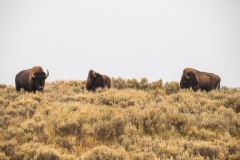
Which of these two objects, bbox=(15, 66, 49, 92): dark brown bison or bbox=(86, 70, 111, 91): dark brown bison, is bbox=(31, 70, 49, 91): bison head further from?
bbox=(86, 70, 111, 91): dark brown bison

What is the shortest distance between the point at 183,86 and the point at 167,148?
9930mm

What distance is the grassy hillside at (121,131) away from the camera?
8.27 metres

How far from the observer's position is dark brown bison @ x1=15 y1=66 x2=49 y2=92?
57.8ft

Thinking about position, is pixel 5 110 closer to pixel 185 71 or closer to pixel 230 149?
pixel 230 149

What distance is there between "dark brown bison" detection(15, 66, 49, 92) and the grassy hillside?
4.57 m

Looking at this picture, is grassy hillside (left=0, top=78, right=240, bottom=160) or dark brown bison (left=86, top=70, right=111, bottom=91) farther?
dark brown bison (left=86, top=70, right=111, bottom=91)

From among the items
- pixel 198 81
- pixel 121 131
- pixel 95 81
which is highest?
pixel 198 81

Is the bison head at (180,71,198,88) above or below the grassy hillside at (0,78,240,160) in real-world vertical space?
above

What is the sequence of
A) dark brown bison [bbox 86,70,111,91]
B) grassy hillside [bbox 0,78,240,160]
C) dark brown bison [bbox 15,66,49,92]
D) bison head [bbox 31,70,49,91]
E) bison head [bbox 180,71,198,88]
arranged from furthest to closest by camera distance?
dark brown bison [bbox 86,70,111,91], bison head [bbox 180,71,198,88], dark brown bison [bbox 15,66,49,92], bison head [bbox 31,70,49,91], grassy hillside [bbox 0,78,240,160]

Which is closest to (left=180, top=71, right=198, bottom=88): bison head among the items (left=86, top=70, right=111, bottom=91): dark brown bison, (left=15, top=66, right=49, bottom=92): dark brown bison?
(left=86, top=70, right=111, bottom=91): dark brown bison

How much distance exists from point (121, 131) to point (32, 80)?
9212 mm

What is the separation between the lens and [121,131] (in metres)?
9.82

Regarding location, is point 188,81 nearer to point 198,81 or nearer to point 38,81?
point 198,81

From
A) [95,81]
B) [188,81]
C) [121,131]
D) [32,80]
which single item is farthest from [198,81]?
[121,131]
